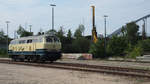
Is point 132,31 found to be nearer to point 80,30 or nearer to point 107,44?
point 80,30

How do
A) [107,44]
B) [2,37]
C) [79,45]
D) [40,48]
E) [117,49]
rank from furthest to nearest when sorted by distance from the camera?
1. [2,37]
2. [79,45]
3. [107,44]
4. [117,49]
5. [40,48]

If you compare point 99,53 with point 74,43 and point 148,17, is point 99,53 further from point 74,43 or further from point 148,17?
point 148,17

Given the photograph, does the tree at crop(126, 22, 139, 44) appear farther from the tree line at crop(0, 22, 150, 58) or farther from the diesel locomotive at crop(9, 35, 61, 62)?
the diesel locomotive at crop(9, 35, 61, 62)

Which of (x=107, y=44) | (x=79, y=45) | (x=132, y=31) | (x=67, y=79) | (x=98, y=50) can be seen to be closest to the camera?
(x=67, y=79)

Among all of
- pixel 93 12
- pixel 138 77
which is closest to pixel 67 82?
pixel 138 77

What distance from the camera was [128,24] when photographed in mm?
81312

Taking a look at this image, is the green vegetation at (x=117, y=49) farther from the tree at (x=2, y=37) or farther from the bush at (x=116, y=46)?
the tree at (x=2, y=37)

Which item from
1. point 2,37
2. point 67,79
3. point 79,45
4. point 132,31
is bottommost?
point 67,79

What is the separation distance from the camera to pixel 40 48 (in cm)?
2294

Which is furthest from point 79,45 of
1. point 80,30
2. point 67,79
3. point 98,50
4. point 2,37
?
point 67,79

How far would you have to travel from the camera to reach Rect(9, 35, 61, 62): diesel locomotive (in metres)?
22.7

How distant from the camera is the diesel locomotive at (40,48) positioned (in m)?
22.7

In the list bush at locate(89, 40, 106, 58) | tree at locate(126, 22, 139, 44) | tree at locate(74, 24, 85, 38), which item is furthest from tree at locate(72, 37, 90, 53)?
tree at locate(126, 22, 139, 44)

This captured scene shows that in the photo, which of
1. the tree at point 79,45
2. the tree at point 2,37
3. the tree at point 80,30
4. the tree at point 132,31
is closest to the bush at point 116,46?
the tree at point 79,45
